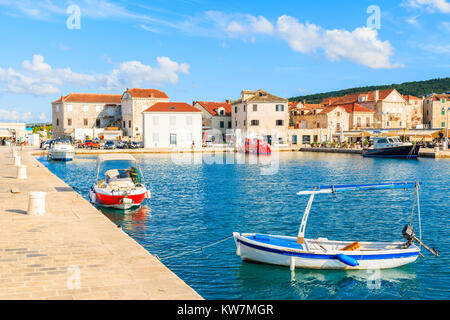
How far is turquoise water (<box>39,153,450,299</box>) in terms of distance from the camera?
1214 cm

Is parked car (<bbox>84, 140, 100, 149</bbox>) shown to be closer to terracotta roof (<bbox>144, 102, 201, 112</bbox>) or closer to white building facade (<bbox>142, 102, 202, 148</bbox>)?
white building facade (<bbox>142, 102, 202, 148</bbox>)

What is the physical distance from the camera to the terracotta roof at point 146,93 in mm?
89188

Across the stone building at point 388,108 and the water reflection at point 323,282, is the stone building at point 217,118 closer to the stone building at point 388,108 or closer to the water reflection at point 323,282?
the stone building at point 388,108

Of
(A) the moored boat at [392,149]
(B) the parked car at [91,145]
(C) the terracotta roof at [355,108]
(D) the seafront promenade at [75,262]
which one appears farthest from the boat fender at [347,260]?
(C) the terracotta roof at [355,108]

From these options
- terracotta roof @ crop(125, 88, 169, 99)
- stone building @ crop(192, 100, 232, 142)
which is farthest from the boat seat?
stone building @ crop(192, 100, 232, 142)

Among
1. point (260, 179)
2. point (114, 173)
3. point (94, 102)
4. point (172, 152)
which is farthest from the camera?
point (94, 102)

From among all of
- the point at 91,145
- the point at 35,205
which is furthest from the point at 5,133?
the point at 35,205

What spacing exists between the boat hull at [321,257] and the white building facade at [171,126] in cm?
6477

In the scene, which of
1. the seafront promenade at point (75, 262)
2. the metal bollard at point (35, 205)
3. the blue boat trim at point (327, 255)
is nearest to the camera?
the seafront promenade at point (75, 262)

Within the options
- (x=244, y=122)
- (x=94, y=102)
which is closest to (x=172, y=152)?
(x=244, y=122)

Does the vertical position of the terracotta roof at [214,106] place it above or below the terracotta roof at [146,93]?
below

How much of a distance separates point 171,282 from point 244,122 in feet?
→ 262
